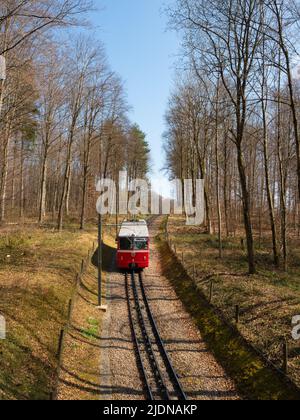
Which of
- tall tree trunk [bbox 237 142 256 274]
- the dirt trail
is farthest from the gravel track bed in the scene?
tall tree trunk [bbox 237 142 256 274]

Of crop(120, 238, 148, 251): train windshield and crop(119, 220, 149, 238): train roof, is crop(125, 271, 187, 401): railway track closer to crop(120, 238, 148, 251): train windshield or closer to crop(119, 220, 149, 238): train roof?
crop(120, 238, 148, 251): train windshield

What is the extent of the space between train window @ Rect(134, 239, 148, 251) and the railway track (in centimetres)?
484

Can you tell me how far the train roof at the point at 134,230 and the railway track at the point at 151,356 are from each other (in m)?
5.35

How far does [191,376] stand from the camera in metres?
12.2

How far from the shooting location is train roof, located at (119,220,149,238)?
25.6 meters

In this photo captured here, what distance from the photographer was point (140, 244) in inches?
1006

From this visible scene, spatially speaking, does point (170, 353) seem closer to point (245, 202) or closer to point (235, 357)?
point (235, 357)

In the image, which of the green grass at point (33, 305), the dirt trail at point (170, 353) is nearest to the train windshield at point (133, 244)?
the green grass at point (33, 305)

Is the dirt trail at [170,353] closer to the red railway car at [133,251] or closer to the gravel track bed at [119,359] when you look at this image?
the gravel track bed at [119,359]

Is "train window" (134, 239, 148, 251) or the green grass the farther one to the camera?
"train window" (134, 239, 148, 251)

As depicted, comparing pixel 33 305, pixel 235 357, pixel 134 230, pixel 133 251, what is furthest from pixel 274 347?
pixel 134 230
